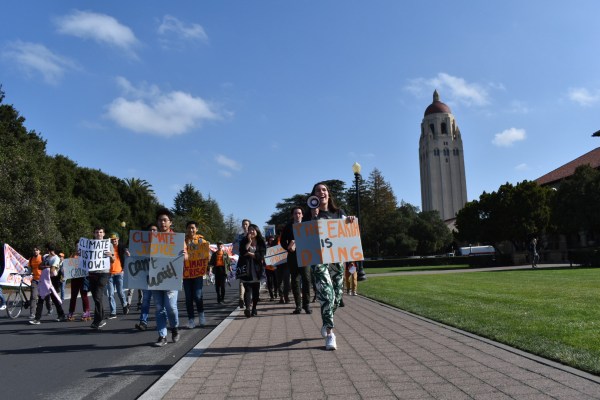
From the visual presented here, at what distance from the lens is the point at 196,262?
9.79 meters

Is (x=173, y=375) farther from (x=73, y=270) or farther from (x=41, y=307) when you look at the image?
(x=41, y=307)

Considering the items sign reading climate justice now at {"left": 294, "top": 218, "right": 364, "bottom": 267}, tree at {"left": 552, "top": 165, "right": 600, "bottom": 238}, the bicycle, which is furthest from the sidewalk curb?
tree at {"left": 552, "top": 165, "right": 600, "bottom": 238}

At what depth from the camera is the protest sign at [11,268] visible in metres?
15.5

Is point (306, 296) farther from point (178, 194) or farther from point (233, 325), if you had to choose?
point (178, 194)

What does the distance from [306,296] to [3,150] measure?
3706cm

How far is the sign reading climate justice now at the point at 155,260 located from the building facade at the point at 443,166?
140226 mm

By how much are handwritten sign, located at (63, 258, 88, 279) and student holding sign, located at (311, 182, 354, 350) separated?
6.63 meters

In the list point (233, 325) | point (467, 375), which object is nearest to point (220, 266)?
point (233, 325)

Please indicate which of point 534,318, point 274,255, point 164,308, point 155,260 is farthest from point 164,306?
point 274,255

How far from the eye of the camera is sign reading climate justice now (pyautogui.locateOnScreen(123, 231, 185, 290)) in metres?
8.23

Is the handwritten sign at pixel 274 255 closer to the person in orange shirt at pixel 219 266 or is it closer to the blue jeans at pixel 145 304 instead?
A: the person in orange shirt at pixel 219 266

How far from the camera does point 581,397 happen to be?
431 cm

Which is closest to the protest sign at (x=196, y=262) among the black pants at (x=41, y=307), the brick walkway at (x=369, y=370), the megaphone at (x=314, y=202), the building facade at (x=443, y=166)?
the brick walkway at (x=369, y=370)

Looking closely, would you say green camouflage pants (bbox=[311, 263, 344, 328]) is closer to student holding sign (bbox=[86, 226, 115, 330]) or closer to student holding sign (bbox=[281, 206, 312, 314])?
student holding sign (bbox=[281, 206, 312, 314])
